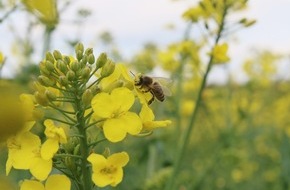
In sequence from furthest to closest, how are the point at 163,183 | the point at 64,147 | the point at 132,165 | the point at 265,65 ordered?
the point at 265,65, the point at 132,165, the point at 163,183, the point at 64,147

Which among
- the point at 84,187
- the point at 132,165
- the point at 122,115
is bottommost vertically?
the point at 132,165

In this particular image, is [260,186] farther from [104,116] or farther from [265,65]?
[104,116]

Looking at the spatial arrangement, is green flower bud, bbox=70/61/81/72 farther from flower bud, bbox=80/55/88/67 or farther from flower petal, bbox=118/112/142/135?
flower petal, bbox=118/112/142/135

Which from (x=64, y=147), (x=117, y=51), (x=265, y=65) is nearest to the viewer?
(x=64, y=147)

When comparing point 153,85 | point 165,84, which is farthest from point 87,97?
point 165,84

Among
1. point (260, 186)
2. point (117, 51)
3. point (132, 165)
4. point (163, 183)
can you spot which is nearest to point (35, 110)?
→ point (163, 183)

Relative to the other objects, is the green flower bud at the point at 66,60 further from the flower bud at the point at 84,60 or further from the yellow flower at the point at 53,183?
the yellow flower at the point at 53,183

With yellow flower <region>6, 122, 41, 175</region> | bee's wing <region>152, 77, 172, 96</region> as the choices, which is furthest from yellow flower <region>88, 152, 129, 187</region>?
bee's wing <region>152, 77, 172, 96</region>

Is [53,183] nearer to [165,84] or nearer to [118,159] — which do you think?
[118,159]
